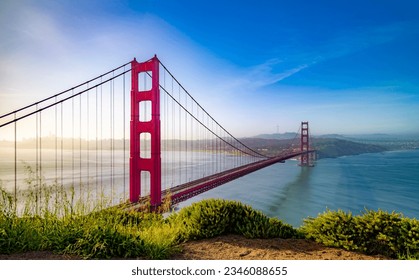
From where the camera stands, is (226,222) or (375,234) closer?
(375,234)

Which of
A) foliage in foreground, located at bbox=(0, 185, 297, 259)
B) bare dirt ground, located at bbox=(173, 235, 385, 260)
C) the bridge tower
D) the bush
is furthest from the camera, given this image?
the bridge tower

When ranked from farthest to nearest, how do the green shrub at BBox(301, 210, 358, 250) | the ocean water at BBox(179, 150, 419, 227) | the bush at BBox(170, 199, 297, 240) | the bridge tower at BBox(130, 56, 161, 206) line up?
the ocean water at BBox(179, 150, 419, 227), the bridge tower at BBox(130, 56, 161, 206), the bush at BBox(170, 199, 297, 240), the green shrub at BBox(301, 210, 358, 250)

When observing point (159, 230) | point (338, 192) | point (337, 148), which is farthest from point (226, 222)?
point (338, 192)

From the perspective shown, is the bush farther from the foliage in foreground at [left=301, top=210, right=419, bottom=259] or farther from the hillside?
the hillside

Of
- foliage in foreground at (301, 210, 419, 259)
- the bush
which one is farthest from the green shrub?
the bush

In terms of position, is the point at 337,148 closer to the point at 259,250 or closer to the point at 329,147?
the point at 329,147

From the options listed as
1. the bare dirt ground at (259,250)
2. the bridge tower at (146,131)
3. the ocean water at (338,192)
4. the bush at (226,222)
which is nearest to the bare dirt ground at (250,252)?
the bare dirt ground at (259,250)

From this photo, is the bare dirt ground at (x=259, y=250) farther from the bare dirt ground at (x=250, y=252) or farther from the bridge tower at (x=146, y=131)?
the bridge tower at (x=146, y=131)
